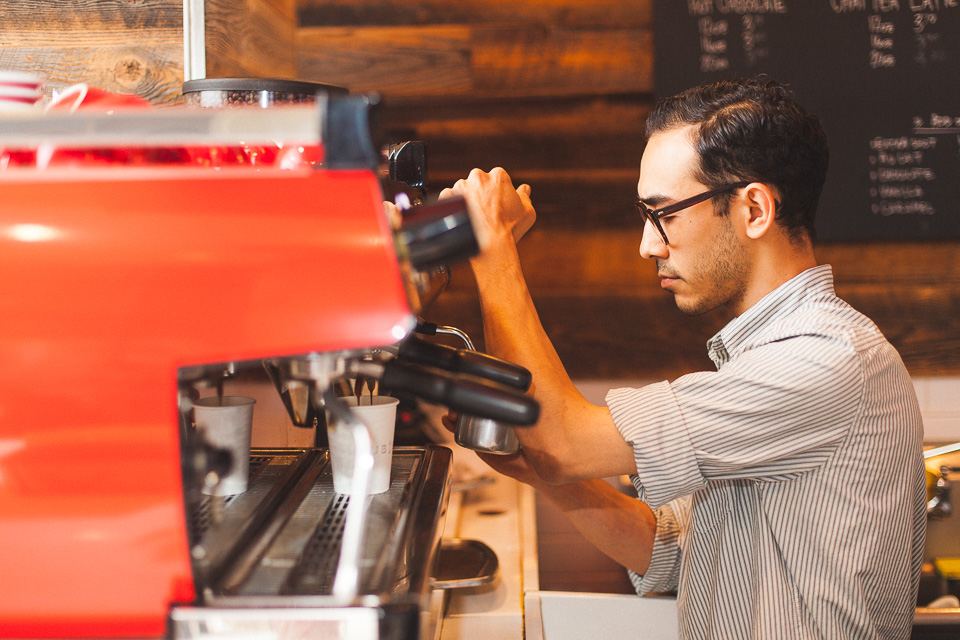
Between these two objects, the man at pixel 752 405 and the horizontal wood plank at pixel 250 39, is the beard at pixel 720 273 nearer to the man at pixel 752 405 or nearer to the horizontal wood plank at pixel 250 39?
the man at pixel 752 405

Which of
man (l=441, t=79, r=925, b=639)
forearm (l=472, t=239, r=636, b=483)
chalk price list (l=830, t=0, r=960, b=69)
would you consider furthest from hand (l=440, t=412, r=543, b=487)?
chalk price list (l=830, t=0, r=960, b=69)

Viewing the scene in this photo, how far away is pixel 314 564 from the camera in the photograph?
632 millimetres

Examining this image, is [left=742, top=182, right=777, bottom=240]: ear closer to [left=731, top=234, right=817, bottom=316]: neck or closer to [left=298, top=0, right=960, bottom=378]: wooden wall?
[left=731, top=234, right=817, bottom=316]: neck

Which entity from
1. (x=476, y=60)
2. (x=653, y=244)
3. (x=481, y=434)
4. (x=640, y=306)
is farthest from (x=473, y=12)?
(x=481, y=434)

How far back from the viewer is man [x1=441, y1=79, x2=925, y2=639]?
3.02ft

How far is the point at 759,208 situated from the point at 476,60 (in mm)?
1128

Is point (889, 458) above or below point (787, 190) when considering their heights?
below

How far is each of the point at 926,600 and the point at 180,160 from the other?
1858mm

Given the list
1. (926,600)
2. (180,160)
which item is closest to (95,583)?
(180,160)

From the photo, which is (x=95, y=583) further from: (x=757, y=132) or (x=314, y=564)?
(x=757, y=132)

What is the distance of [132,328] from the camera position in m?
0.55

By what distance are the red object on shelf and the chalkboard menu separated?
158 centimetres

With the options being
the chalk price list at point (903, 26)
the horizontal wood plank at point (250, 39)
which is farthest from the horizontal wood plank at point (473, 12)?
the chalk price list at point (903, 26)

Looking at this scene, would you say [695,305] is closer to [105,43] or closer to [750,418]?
[750,418]
